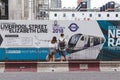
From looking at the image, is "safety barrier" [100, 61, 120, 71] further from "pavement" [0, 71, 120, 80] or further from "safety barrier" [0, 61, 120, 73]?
"pavement" [0, 71, 120, 80]

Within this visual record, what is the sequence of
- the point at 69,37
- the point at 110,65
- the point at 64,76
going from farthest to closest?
the point at 69,37 < the point at 110,65 < the point at 64,76

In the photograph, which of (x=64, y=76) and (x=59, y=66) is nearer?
(x=64, y=76)

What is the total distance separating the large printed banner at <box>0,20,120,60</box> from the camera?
1945 cm

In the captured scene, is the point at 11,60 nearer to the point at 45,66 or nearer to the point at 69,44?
the point at 45,66

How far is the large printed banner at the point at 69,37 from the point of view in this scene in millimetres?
19453

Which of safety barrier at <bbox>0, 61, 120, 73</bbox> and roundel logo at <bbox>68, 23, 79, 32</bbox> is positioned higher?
roundel logo at <bbox>68, 23, 79, 32</bbox>

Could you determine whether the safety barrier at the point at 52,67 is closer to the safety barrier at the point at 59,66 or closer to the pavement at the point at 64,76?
the safety barrier at the point at 59,66

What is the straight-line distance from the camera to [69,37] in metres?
19.6

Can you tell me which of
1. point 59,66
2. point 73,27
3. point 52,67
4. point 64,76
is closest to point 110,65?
point 59,66

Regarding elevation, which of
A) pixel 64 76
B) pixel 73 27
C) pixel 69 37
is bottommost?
pixel 64 76

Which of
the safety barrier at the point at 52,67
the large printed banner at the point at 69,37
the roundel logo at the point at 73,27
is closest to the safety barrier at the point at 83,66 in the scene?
the safety barrier at the point at 52,67

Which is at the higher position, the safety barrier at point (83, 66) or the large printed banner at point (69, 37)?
the large printed banner at point (69, 37)

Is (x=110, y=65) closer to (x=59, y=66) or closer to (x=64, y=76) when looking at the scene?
(x=59, y=66)

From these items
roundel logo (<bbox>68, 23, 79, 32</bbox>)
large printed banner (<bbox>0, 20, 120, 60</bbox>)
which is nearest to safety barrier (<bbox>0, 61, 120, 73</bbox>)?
large printed banner (<bbox>0, 20, 120, 60</bbox>)
